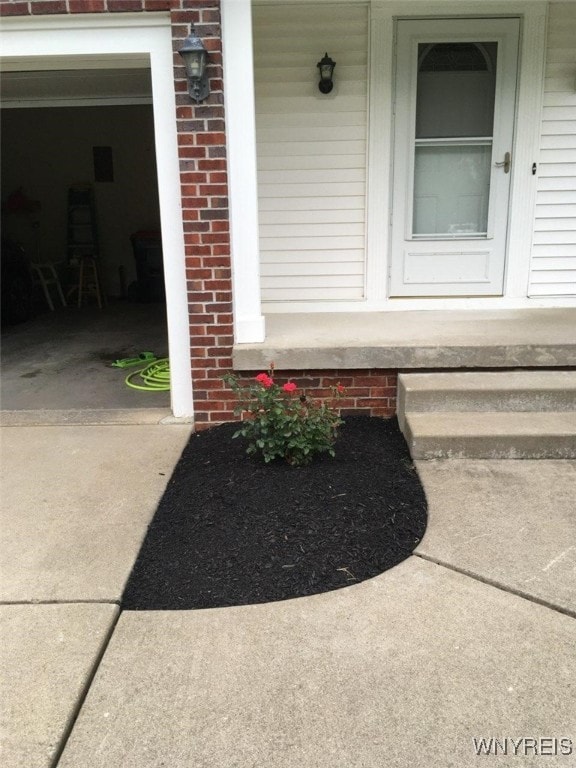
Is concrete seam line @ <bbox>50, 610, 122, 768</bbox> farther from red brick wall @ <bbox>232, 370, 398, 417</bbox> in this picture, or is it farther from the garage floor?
the garage floor

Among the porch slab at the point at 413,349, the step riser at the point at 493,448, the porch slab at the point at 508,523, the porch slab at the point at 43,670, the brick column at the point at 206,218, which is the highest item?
the brick column at the point at 206,218

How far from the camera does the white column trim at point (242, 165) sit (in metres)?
3.47

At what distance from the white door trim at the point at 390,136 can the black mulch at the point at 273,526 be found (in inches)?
70.1

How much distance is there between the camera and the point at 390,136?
4.63 meters

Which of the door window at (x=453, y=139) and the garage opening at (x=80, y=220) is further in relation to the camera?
the garage opening at (x=80, y=220)

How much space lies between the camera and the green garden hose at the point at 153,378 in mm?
4773

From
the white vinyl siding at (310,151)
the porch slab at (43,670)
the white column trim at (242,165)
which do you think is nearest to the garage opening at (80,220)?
the white vinyl siding at (310,151)

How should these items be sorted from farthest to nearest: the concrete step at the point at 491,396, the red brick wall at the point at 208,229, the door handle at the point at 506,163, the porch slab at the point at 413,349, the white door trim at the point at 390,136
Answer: the door handle at the point at 506,163, the white door trim at the point at 390,136, the porch slab at the point at 413,349, the concrete step at the point at 491,396, the red brick wall at the point at 208,229

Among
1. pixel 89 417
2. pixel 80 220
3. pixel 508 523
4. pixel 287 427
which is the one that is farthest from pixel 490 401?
pixel 80 220

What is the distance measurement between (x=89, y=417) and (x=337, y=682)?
8.85 feet

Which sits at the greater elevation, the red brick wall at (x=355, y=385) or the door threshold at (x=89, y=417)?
the red brick wall at (x=355, y=385)

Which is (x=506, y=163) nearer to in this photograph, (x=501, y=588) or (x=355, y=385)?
(x=355, y=385)

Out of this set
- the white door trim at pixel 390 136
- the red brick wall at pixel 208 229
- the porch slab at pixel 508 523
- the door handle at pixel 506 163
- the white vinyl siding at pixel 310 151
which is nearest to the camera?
the porch slab at pixel 508 523

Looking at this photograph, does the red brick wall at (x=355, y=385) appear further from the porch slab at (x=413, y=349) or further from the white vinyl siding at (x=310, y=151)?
the white vinyl siding at (x=310, y=151)
